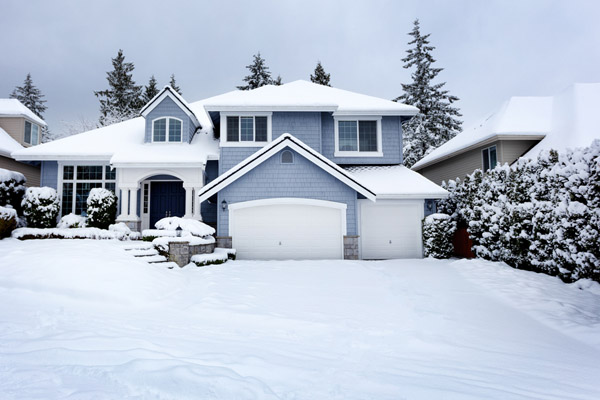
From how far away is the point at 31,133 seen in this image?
2002 centimetres

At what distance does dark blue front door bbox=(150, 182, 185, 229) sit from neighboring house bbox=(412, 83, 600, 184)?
536 inches

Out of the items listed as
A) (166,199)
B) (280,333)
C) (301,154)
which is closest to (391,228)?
(301,154)

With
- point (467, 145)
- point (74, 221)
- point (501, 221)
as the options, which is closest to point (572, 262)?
point (501, 221)

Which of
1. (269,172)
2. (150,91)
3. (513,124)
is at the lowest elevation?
(269,172)

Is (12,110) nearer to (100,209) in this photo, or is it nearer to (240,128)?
(100,209)

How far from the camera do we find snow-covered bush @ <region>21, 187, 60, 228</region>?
11.5 m

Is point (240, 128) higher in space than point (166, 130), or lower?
lower

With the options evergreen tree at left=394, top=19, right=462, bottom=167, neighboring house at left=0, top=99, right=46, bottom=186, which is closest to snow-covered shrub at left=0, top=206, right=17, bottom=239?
neighboring house at left=0, top=99, right=46, bottom=186

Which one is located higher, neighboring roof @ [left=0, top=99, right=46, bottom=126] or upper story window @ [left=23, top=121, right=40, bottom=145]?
neighboring roof @ [left=0, top=99, right=46, bottom=126]

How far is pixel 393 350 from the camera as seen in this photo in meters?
4.24

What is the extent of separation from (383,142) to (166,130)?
9.83 m

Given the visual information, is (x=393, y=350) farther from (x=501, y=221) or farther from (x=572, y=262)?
(x=501, y=221)

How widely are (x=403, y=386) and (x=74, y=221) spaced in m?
12.5

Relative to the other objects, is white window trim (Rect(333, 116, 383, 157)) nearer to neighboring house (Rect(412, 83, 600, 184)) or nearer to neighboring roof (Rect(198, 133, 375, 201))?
neighboring roof (Rect(198, 133, 375, 201))
